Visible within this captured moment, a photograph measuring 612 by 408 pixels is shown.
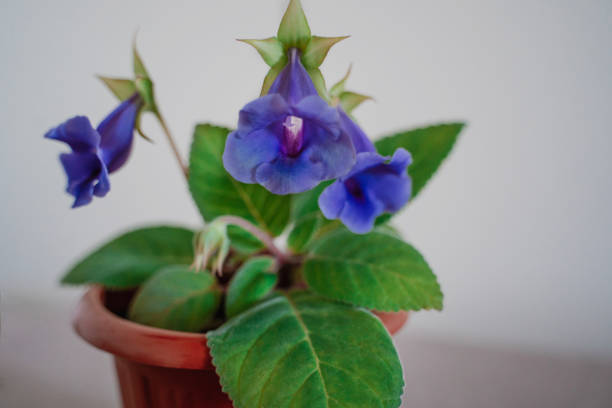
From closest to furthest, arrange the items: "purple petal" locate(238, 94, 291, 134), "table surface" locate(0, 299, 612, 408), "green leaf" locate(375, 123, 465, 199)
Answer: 1. "purple petal" locate(238, 94, 291, 134)
2. "green leaf" locate(375, 123, 465, 199)
3. "table surface" locate(0, 299, 612, 408)

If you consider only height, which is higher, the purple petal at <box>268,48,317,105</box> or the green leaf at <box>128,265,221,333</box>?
the purple petal at <box>268,48,317,105</box>

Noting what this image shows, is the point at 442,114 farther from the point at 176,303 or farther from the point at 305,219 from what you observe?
the point at 176,303

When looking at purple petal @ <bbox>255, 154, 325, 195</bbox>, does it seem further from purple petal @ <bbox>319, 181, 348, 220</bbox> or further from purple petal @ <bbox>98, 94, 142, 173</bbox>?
purple petal @ <bbox>98, 94, 142, 173</bbox>

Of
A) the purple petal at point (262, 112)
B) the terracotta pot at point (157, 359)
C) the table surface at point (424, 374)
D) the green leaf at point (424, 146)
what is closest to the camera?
the purple petal at point (262, 112)

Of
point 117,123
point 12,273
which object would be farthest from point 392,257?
point 12,273

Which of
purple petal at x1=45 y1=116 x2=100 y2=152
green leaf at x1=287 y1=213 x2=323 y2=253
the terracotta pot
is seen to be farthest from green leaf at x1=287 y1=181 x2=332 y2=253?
purple petal at x1=45 y1=116 x2=100 y2=152

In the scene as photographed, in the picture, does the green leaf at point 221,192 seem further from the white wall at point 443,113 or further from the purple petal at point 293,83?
the white wall at point 443,113

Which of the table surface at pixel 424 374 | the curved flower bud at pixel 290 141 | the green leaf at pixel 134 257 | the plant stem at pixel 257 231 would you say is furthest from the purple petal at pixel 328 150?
the table surface at pixel 424 374

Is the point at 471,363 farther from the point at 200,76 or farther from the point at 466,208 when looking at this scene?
the point at 200,76

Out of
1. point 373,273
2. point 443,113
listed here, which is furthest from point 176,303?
point 443,113
